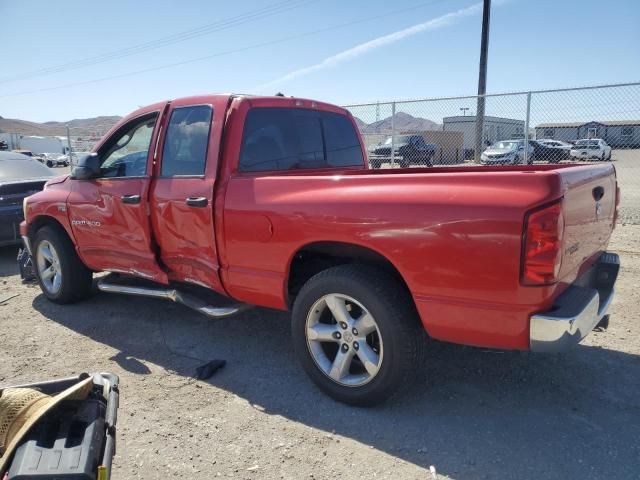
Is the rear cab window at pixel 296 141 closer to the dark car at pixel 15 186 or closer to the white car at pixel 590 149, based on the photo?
the dark car at pixel 15 186

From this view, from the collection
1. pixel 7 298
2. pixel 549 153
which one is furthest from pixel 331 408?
pixel 549 153

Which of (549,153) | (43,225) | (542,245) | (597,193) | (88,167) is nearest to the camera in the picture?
(542,245)

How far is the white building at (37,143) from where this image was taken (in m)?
52.2

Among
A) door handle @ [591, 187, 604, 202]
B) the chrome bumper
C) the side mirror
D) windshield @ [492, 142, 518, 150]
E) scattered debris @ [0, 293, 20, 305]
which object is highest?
windshield @ [492, 142, 518, 150]

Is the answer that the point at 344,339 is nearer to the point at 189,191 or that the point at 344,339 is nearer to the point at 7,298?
the point at 189,191

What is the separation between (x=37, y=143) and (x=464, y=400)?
63809 mm

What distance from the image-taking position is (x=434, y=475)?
8.37ft

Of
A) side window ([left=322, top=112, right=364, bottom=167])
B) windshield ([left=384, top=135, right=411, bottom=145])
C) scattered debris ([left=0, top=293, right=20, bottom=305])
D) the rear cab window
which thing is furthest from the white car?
scattered debris ([left=0, top=293, right=20, bottom=305])

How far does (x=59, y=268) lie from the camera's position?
5.18m

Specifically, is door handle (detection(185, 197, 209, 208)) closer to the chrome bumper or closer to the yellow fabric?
the yellow fabric

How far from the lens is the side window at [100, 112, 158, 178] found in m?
4.32

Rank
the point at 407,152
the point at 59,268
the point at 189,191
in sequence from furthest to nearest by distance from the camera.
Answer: the point at 407,152 < the point at 59,268 < the point at 189,191

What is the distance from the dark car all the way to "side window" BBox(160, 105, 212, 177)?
458 cm

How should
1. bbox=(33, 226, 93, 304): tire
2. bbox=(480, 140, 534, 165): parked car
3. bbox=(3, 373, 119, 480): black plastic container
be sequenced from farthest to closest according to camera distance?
bbox=(480, 140, 534, 165): parked car, bbox=(33, 226, 93, 304): tire, bbox=(3, 373, 119, 480): black plastic container
